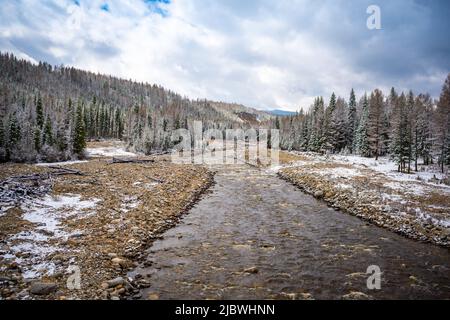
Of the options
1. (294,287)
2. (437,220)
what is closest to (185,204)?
(294,287)

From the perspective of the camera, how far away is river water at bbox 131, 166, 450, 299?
8.21 m

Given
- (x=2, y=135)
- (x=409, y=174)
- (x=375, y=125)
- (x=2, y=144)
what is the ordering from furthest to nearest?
(x=375, y=125)
(x=2, y=144)
(x=2, y=135)
(x=409, y=174)

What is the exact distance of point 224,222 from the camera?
15.1 m

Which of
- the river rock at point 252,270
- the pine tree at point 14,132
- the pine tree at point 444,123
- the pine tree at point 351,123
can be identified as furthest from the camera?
the pine tree at point 351,123

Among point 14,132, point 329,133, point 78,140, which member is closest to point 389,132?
point 329,133

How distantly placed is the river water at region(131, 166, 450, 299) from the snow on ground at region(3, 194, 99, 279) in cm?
311

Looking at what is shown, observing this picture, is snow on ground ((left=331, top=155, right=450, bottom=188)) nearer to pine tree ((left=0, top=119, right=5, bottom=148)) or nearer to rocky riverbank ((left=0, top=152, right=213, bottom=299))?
rocky riverbank ((left=0, top=152, right=213, bottom=299))

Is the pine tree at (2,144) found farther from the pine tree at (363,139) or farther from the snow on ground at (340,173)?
the pine tree at (363,139)

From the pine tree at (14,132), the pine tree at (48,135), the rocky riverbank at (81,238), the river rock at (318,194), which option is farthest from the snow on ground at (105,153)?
the river rock at (318,194)

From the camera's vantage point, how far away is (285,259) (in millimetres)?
10430

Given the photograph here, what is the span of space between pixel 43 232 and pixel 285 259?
967 centimetres

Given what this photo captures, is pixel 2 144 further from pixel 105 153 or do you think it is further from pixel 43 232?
pixel 43 232

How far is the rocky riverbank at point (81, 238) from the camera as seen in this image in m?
7.52
